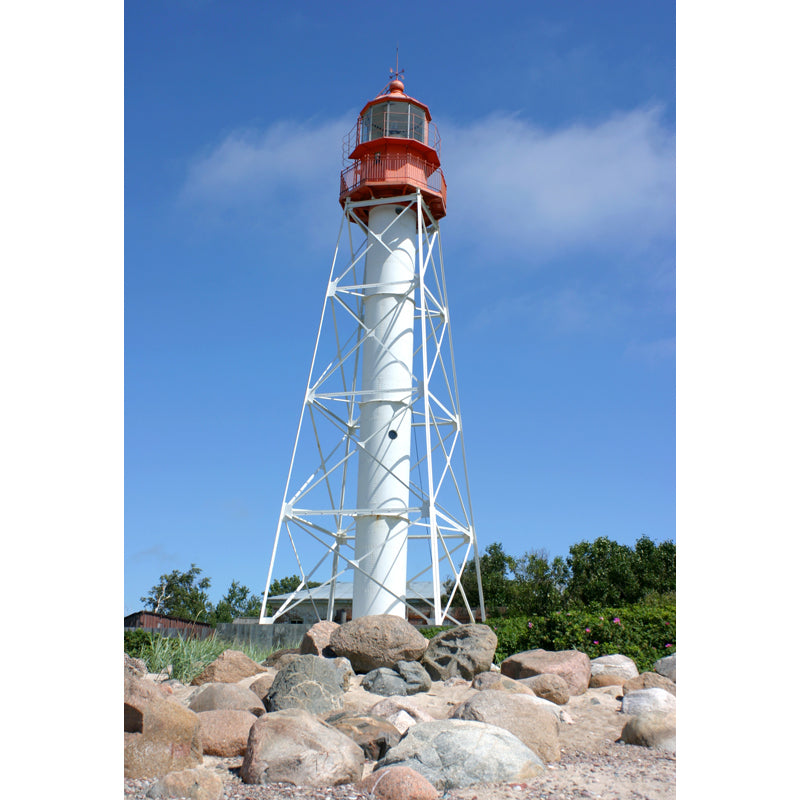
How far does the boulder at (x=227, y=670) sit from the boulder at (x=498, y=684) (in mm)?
4086

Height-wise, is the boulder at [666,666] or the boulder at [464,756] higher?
the boulder at [464,756]

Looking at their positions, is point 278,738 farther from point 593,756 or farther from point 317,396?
point 317,396

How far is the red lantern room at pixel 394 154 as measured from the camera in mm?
23781

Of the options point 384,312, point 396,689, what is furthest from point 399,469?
point 396,689

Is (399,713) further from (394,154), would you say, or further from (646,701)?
(394,154)

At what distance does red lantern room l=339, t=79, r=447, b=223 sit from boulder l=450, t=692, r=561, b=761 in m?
17.3

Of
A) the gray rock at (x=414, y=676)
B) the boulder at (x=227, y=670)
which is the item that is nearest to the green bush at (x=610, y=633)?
the gray rock at (x=414, y=676)

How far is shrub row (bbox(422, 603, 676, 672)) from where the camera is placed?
53.2 feet

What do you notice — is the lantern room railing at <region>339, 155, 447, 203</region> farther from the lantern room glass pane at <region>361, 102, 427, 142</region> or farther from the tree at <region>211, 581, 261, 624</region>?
the tree at <region>211, 581, 261, 624</region>

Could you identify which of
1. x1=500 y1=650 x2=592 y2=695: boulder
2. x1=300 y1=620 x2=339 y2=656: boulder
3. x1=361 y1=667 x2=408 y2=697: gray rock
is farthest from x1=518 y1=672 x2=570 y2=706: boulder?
x1=300 y1=620 x2=339 y2=656: boulder

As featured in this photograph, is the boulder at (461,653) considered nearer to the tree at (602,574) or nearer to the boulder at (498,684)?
the boulder at (498,684)

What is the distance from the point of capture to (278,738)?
7.79 m

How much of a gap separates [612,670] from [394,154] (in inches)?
642

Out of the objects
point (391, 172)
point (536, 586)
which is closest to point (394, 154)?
point (391, 172)
